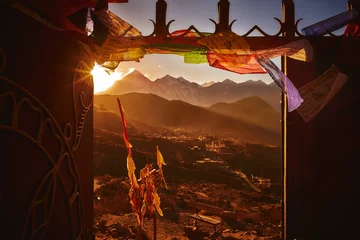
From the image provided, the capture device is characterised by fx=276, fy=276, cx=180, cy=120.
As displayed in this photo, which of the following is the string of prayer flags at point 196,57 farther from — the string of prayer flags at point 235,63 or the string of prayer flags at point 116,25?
the string of prayer flags at point 116,25

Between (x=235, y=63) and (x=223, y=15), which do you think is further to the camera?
(x=235, y=63)

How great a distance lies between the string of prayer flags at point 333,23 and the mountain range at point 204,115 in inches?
1154

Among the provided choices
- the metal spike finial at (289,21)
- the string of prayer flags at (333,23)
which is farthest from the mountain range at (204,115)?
the string of prayer flags at (333,23)

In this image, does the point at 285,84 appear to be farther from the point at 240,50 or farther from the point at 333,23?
the point at 333,23

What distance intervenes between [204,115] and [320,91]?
121 ft

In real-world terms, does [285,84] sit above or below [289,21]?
below

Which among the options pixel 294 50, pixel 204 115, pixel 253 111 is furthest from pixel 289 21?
pixel 253 111

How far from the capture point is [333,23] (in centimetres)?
372

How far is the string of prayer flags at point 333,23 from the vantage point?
368cm

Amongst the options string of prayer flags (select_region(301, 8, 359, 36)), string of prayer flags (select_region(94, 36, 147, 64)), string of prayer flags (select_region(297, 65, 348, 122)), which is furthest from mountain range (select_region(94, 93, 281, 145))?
string of prayer flags (select_region(301, 8, 359, 36))

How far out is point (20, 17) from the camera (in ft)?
7.02

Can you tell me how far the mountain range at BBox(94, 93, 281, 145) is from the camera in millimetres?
36219

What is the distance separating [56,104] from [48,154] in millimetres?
533

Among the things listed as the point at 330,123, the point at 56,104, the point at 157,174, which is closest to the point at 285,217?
the point at 330,123
